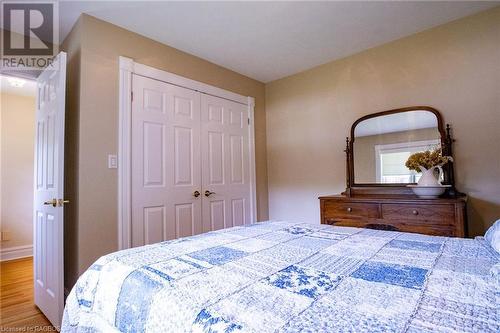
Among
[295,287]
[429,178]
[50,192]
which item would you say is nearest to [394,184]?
[429,178]

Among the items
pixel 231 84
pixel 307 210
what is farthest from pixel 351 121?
pixel 231 84

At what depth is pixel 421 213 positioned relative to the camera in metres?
2.03

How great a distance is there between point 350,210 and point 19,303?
302cm

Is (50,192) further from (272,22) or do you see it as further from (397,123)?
(397,123)

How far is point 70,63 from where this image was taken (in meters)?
2.26

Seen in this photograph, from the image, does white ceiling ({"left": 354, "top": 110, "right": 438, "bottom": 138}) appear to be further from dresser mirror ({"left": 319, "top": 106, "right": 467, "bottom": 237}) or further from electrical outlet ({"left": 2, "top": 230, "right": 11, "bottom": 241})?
electrical outlet ({"left": 2, "top": 230, "right": 11, "bottom": 241})

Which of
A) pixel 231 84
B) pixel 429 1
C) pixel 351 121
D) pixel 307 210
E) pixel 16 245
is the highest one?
pixel 429 1

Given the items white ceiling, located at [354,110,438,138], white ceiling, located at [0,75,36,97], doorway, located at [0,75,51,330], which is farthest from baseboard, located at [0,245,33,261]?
white ceiling, located at [354,110,438,138]

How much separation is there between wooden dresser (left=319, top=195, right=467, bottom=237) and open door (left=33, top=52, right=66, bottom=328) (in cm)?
224

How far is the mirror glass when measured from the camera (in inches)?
94.4

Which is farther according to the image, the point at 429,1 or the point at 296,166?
the point at 296,166

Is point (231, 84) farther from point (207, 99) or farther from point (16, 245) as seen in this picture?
point (16, 245)

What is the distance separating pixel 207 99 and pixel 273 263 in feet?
7.76

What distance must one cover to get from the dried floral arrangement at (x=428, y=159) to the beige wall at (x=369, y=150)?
0.88 ft
